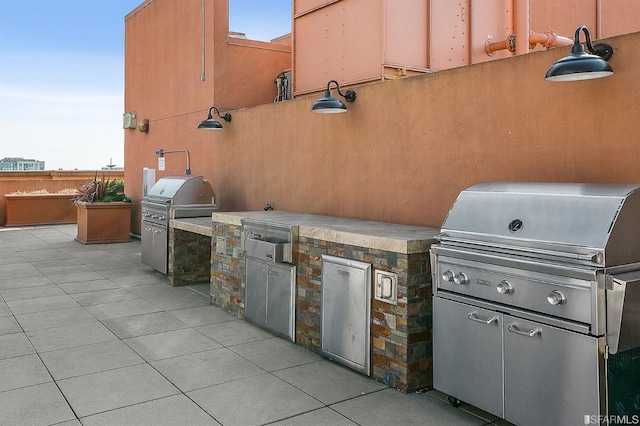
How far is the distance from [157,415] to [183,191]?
3.91 m

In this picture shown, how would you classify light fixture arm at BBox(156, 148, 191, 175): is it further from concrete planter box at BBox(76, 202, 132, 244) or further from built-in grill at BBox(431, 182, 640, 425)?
built-in grill at BBox(431, 182, 640, 425)

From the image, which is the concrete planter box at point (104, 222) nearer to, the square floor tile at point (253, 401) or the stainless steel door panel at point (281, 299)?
the stainless steel door panel at point (281, 299)

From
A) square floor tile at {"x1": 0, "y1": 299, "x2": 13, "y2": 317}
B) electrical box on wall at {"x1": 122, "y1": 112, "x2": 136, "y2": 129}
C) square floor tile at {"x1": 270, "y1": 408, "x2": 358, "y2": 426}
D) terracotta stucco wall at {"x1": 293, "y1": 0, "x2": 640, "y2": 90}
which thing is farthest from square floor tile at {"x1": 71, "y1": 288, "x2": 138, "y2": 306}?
electrical box on wall at {"x1": 122, "y1": 112, "x2": 136, "y2": 129}

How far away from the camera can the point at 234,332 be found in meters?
4.35

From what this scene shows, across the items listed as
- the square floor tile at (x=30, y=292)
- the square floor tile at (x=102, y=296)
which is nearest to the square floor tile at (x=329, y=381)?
the square floor tile at (x=102, y=296)

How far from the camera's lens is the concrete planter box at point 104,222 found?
927cm

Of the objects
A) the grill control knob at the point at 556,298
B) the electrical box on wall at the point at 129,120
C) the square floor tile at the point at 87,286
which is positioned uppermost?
the electrical box on wall at the point at 129,120

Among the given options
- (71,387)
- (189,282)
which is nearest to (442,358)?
(71,387)

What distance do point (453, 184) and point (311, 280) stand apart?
1.21m

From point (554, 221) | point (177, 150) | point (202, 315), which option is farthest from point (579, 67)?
point (177, 150)

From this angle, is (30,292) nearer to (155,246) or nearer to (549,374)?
(155,246)

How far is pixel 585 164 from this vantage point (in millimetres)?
2947

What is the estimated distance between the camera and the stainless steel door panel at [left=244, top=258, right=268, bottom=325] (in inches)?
170

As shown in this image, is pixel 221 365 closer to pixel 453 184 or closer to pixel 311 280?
pixel 311 280
